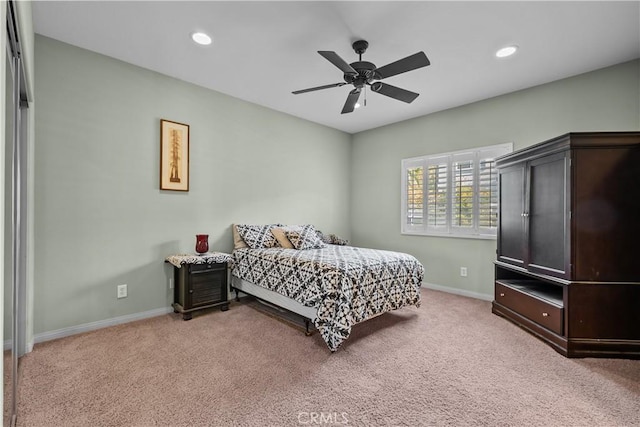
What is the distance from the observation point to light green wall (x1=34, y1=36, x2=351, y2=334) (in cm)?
272

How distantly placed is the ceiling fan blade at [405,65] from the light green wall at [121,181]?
232 centimetres

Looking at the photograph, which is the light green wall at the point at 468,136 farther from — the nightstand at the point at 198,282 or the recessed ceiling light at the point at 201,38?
the recessed ceiling light at the point at 201,38

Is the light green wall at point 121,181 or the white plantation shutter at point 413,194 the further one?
the white plantation shutter at point 413,194

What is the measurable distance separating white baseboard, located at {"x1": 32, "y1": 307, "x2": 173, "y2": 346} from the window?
374 cm

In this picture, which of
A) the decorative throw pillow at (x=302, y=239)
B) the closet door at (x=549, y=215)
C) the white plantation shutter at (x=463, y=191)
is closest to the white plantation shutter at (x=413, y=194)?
the white plantation shutter at (x=463, y=191)

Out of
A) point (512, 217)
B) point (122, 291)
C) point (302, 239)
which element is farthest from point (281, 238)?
point (512, 217)

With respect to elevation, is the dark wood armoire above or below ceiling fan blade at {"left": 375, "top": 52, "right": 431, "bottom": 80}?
below

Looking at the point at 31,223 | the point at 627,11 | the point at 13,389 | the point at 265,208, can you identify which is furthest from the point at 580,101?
the point at 31,223

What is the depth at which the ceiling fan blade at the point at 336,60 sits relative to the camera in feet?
7.46

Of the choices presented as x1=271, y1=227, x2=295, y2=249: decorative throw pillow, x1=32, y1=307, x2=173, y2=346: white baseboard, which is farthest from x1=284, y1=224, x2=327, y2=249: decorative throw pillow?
x1=32, y1=307, x2=173, y2=346: white baseboard

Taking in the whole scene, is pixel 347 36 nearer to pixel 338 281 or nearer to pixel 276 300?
pixel 338 281

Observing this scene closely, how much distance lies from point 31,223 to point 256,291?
7.13 feet

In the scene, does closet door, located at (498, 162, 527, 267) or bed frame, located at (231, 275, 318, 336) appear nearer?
bed frame, located at (231, 275, 318, 336)

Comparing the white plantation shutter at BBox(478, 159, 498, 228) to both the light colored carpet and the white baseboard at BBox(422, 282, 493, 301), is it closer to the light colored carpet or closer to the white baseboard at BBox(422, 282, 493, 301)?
the white baseboard at BBox(422, 282, 493, 301)
